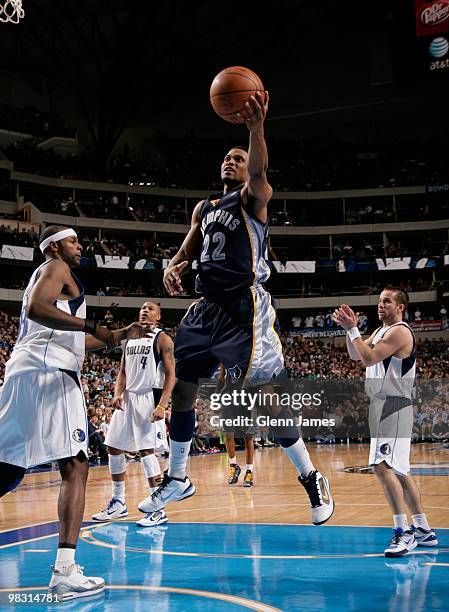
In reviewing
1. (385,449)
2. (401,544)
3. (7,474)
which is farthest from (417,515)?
(7,474)

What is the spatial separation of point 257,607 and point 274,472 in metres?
9.63

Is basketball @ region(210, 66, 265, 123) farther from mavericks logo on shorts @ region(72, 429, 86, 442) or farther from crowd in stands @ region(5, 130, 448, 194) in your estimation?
crowd in stands @ region(5, 130, 448, 194)

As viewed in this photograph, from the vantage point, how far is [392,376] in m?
6.05

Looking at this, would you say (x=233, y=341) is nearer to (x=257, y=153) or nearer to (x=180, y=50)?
(x=257, y=153)

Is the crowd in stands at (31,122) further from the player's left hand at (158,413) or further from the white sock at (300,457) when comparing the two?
the white sock at (300,457)

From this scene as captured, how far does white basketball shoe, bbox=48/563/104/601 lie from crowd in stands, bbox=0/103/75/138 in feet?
104

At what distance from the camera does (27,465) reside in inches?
170

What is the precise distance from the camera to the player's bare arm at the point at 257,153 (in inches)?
176

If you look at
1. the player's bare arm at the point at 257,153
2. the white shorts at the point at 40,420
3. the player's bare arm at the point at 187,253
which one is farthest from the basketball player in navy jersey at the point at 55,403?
the player's bare arm at the point at 257,153

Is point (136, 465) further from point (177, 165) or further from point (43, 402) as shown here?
point (177, 165)

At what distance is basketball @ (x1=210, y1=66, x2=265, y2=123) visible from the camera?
4.75 meters

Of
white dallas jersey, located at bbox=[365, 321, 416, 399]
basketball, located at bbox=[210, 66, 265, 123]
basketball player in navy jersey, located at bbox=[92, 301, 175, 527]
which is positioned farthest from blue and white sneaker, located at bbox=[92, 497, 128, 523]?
basketball, located at bbox=[210, 66, 265, 123]

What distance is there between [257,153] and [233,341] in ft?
4.03

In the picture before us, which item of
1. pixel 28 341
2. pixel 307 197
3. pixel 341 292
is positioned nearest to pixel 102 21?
pixel 307 197
